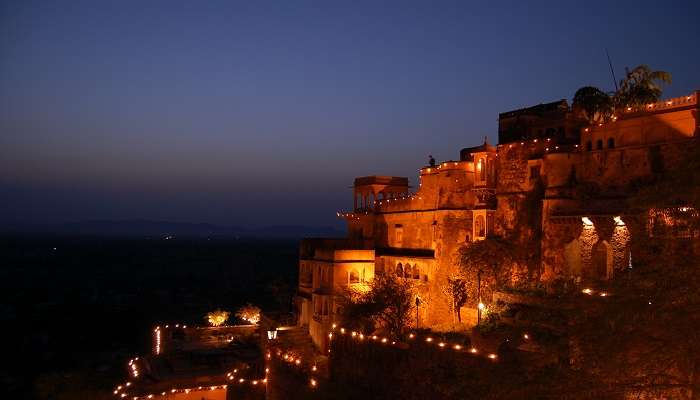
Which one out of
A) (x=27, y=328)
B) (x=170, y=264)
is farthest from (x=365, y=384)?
(x=170, y=264)

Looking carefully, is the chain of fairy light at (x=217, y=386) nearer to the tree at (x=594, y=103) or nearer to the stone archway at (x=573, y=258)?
the stone archway at (x=573, y=258)

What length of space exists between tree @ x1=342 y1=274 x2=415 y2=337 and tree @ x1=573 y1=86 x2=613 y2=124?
13919 millimetres

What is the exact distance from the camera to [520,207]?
1222 inches

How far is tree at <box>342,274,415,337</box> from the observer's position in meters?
31.8

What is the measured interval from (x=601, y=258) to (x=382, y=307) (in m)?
11.5

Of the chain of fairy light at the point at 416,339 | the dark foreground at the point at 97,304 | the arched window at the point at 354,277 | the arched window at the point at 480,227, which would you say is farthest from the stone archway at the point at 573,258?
the dark foreground at the point at 97,304

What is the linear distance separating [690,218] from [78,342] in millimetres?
74423

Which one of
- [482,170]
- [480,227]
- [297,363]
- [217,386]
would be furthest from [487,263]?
[217,386]

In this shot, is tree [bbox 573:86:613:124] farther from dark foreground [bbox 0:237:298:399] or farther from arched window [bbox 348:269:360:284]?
dark foreground [bbox 0:237:298:399]

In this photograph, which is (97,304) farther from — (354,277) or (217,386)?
(354,277)

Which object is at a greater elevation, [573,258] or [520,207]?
[520,207]

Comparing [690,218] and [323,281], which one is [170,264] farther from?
[690,218]

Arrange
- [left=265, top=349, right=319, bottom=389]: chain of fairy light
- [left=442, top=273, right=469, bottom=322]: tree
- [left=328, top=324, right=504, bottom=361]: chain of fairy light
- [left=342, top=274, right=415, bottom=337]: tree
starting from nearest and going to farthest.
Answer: [left=328, top=324, right=504, bottom=361]: chain of fairy light, [left=265, top=349, right=319, bottom=389]: chain of fairy light, [left=342, top=274, right=415, bottom=337]: tree, [left=442, top=273, right=469, bottom=322]: tree

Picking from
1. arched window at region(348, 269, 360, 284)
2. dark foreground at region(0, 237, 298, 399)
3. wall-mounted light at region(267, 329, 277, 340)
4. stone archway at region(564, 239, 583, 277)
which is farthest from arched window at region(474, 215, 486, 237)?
dark foreground at region(0, 237, 298, 399)
